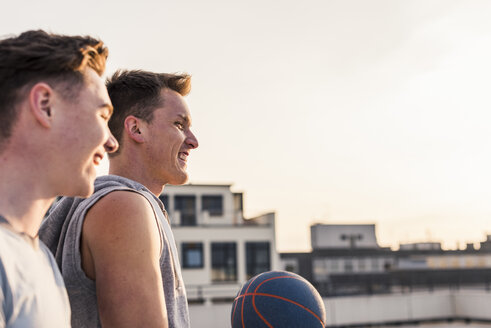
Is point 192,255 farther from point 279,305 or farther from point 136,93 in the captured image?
point 136,93

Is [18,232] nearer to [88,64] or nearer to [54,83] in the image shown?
[54,83]

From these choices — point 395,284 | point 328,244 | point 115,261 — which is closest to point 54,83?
point 115,261

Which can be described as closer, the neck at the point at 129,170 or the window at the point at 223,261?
the neck at the point at 129,170

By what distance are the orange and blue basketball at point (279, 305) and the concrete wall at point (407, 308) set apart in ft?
47.7

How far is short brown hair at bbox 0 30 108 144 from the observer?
1.41 meters

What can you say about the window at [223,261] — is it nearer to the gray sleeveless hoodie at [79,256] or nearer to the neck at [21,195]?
the gray sleeveless hoodie at [79,256]

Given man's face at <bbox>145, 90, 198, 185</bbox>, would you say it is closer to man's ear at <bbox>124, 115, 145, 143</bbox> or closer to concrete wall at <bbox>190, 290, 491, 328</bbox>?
man's ear at <bbox>124, 115, 145, 143</bbox>

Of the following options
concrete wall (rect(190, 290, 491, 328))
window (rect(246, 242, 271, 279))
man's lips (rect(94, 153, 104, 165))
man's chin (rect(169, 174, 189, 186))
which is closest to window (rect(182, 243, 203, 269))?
window (rect(246, 242, 271, 279))

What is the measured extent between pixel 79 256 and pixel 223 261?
30818mm

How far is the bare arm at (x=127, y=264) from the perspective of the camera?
5.95ft

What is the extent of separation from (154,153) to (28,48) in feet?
3.68

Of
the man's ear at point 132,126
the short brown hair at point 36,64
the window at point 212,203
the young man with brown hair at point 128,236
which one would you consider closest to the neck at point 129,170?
the young man with brown hair at point 128,236

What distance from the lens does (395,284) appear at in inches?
1827

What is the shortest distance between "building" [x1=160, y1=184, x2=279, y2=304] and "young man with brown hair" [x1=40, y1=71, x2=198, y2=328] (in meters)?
29.1
